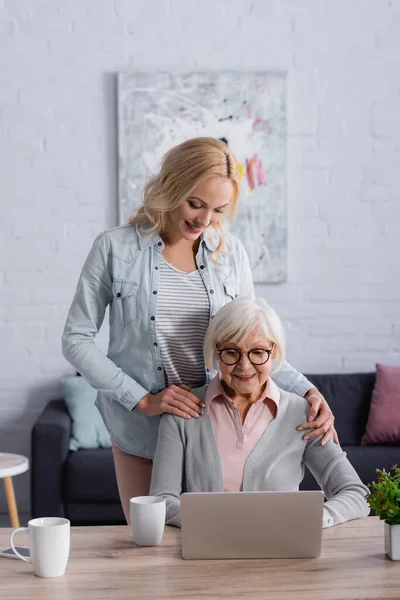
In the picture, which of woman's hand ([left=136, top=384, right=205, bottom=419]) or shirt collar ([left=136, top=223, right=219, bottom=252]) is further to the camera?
shirt collar ([left=136, top=223, right=219, bottom=252])

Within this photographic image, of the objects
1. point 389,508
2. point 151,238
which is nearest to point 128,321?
point 151,238

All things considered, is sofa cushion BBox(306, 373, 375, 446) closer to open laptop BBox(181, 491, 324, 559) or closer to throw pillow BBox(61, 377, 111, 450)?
throw pillow BBox(61, 377, 111, 450)

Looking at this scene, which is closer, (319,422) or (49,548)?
(49,548)

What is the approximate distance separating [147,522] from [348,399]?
262 cm

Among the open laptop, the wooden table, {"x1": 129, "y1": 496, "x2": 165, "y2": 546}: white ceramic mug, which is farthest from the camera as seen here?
{"x1": 129, "y1": 496, "x2": 165, "y2": 546}: white ceramic mug

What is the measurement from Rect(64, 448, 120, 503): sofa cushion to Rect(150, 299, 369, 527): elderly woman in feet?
5.72

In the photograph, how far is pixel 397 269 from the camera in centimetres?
444

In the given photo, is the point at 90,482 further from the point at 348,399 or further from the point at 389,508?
the point at 389,508

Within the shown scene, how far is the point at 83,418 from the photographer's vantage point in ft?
13.3

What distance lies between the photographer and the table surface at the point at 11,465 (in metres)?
3.38

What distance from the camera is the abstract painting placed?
14.0ft

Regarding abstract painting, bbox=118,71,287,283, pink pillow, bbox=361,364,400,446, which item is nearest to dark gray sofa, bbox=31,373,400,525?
pink pillow, bbox=361,364,400,446

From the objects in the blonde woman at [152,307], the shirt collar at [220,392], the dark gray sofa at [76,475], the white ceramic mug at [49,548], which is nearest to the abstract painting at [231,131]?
the dark gray sofa at [76,475]

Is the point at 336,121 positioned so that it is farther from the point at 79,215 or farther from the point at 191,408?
the point at 191,408
